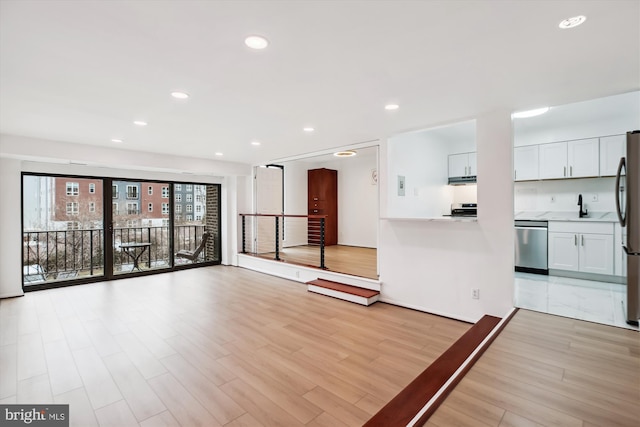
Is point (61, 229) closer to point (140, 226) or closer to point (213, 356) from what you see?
point (140, 226)

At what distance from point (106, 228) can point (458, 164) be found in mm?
7164

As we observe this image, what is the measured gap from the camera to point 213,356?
2844 millimetres

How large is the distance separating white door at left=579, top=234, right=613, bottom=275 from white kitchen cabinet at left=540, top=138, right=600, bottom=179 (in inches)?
41.0

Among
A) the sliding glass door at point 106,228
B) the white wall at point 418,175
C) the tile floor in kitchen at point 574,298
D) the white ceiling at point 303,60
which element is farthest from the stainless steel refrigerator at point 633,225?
the sliding glass door at point 106,228

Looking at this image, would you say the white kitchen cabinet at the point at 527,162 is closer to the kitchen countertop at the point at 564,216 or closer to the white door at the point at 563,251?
the kitchen countertop at the point at 564,216

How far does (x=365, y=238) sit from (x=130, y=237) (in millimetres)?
5691

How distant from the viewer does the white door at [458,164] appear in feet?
19.9

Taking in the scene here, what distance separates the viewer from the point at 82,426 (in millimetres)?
1921

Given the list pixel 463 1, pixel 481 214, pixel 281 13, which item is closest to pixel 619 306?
pixel 481 214

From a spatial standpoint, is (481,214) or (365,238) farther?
(365,238)

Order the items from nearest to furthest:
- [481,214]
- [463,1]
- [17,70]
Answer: [463,1]
[17,70]
[481,214]

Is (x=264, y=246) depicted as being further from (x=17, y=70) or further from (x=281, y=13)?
(x=281, y=13)
